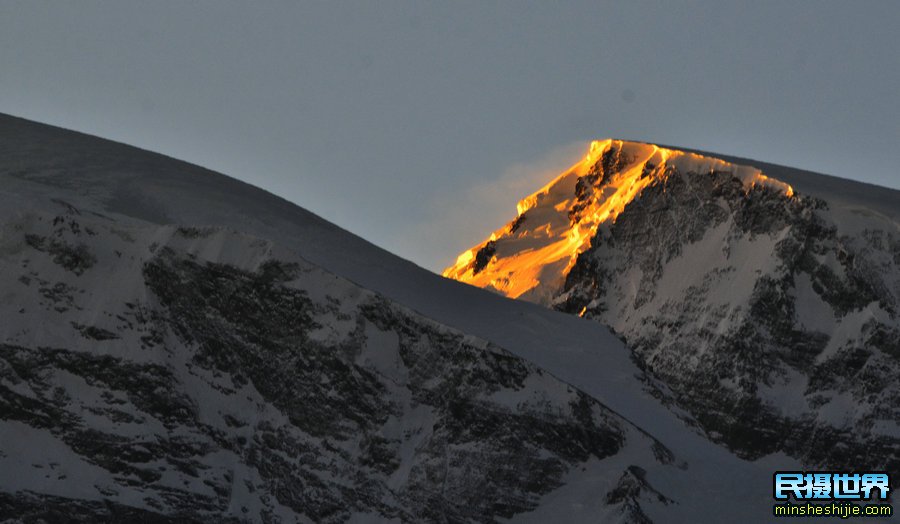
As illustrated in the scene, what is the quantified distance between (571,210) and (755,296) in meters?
32.8

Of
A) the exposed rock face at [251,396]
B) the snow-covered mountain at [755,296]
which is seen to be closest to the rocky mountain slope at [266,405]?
the exposed rock face at [251,396]

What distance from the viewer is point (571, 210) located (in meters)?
180

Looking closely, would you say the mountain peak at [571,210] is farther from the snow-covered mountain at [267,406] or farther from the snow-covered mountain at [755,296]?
the snow-covered mountain at [267,406]

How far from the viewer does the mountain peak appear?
16338 cm

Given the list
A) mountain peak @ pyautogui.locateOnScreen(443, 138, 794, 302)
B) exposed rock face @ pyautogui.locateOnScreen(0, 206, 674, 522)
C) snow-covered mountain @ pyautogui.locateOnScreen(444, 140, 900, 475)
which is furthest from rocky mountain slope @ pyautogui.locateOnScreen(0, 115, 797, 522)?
mountain peak @ pyautogui.locateOnScreen(443, 138, 794, 302)

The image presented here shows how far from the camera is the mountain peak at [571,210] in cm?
16338

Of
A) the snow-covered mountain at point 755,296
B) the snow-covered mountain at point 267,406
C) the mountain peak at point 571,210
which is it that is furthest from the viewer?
the mountain peak at point 571,210

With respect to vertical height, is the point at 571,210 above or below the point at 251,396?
above

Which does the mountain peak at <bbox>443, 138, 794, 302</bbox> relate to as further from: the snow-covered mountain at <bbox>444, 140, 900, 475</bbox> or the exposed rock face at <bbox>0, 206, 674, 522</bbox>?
the exposed rock face at <bbox>0, 206, 674, 522</bbox>

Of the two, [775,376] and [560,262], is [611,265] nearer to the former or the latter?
[560,262]

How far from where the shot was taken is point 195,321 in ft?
395

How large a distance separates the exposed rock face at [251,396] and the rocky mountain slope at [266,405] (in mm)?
106

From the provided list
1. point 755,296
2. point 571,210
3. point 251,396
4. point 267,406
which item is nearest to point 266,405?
point 267,406

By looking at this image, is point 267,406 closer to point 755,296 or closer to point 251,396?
point 251,396
